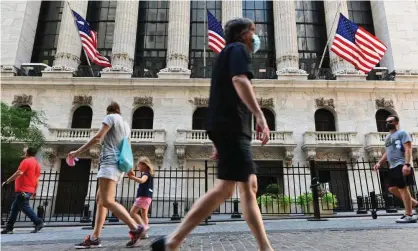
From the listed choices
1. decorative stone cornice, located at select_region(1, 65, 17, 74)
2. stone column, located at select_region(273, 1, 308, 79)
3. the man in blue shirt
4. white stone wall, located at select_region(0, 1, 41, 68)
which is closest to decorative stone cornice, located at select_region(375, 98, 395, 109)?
stone column, located at select_region(273, 1, 308, 79)

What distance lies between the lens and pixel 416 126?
2092 cm

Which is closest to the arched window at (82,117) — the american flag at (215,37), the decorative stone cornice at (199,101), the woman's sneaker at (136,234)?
the decorative stone cornice at (199,101)

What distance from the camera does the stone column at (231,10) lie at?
2316cm

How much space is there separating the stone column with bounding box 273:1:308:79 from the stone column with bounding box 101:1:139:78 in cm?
1080

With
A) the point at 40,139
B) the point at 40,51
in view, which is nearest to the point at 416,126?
the point at 40,139

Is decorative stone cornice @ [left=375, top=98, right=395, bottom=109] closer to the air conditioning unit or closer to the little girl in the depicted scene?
the air conditioning unit

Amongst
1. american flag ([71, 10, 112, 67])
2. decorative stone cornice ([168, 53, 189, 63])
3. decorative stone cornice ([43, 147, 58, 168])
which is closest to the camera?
american flag ([71, 10, 112, 67])

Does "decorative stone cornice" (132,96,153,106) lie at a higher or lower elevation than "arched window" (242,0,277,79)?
lower

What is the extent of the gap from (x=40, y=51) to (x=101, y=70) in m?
5.92

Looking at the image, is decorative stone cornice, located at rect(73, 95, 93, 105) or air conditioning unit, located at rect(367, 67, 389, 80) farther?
air conditioning unit, located at rect(367, 67, 389, 80)

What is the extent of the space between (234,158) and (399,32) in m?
25.9

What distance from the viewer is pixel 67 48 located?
22391mm

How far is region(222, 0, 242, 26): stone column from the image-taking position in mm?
23156

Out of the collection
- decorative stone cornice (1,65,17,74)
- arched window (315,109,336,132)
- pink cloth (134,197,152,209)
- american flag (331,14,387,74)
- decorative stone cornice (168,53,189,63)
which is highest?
decorative stone cornice (168,53,189,63)
